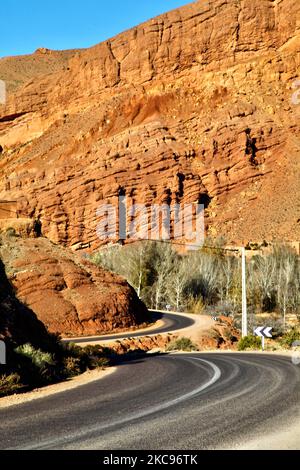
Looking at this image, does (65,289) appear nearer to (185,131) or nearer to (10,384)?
(10,384)

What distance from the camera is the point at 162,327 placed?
39281 mm

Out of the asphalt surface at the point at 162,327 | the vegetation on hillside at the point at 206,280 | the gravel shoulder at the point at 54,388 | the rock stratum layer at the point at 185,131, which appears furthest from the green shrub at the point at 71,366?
the rock stratum layer at the point at 185,131

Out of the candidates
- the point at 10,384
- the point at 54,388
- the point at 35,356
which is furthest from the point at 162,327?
the point at 10,384

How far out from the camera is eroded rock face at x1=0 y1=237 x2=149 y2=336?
33.1 metres

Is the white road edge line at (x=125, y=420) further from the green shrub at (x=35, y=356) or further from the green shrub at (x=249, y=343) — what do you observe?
the green shrub at (x=249, y=343)

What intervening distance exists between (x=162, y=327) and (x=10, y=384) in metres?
29.6

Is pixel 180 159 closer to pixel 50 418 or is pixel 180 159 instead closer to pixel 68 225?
pixel 68 225

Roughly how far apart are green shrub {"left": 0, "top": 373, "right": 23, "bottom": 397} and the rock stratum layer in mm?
69763

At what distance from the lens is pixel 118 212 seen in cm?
8806

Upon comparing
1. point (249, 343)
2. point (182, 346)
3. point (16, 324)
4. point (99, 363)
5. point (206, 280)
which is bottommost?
point (182, 346)

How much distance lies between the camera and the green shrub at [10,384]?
9.98 metres

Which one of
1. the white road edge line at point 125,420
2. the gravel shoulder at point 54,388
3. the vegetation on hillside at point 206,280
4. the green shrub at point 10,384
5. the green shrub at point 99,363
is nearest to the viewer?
the white road edge line at point 125,420

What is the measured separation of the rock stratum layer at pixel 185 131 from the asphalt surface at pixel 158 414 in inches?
2723
